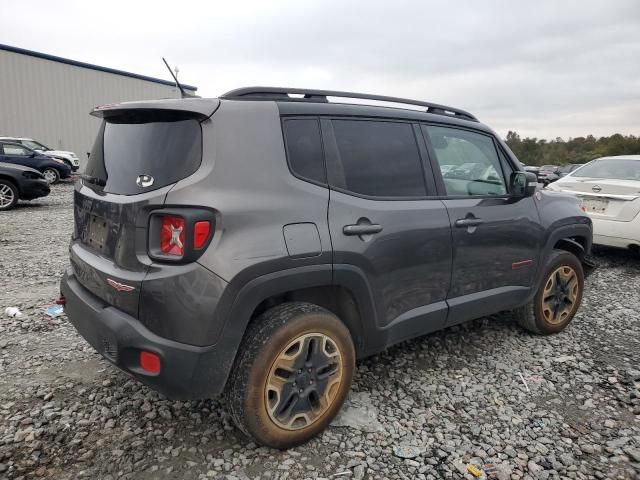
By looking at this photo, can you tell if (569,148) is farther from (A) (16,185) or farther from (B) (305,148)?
(B) (305,148)

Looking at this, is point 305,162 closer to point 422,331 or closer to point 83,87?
point 422,331

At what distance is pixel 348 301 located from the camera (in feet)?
8.43

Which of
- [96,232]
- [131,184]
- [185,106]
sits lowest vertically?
[96,232]

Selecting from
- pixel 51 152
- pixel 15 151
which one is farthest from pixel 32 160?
pixel 51 152

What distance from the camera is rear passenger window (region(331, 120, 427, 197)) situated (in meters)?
2.58

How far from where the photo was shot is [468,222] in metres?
3.04

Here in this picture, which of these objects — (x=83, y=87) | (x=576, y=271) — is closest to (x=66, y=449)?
(x=576, y=271)

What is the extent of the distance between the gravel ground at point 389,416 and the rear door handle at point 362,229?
1.16 m

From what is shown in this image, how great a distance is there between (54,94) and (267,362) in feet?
87.4

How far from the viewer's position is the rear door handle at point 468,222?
2.99m

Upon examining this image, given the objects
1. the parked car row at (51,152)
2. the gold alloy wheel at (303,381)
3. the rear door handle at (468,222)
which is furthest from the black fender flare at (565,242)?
the parked car row at (51,152)

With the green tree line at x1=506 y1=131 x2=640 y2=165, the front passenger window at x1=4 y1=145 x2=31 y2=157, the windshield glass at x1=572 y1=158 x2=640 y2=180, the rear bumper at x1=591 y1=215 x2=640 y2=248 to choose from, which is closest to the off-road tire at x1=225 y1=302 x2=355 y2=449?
the rear bumper at x1=591 y1=215 x2=640 y2=248

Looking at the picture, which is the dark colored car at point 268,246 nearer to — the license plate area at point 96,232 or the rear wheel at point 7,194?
the license plate area at point 96,232

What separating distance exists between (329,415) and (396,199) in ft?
4.32
